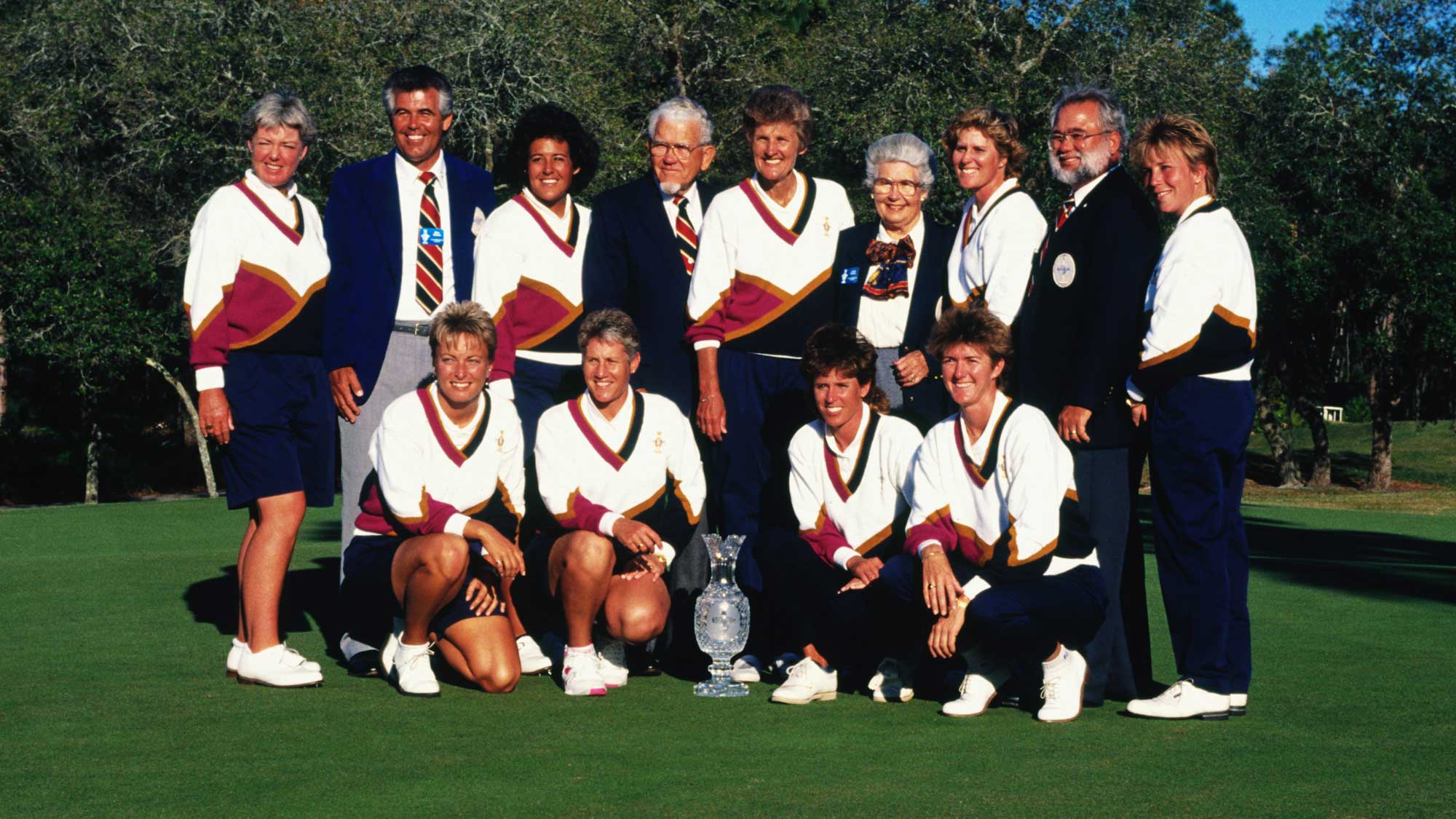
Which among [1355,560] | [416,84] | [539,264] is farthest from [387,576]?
[1355,560]

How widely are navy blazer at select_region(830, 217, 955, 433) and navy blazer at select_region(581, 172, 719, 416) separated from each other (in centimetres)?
69

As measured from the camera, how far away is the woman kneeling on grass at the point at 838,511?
5.09 m

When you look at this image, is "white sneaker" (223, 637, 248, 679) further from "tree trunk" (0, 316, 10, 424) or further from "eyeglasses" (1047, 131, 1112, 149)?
"tree trunk" (0, 316, 10, 424)

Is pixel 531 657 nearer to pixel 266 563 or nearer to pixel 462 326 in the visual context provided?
pixel 266 563

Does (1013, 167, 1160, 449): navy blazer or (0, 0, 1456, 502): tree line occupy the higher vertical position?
(0, 0, 1456, 502): tree line

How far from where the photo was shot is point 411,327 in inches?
229

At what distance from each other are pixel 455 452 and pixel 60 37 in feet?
60.0

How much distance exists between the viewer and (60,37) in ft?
67.7

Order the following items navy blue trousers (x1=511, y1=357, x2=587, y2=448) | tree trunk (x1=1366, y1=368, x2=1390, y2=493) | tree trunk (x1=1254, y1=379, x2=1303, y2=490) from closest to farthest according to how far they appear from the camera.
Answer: navy blue trousers (x1=511, y1=357, x2=587, y2=448) → tree trunk (x1=1366, y1=368, x2=1390, y2=493) → tree trunk (x1=1254, y1=379, x2=1303, y2=490)

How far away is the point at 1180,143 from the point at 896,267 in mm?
1139

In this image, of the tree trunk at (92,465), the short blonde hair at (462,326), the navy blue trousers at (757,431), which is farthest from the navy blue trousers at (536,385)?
the tree trunk at (92,465)

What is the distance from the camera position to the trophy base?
518 cm

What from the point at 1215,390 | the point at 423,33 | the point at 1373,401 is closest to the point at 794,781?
the point at 1215,390

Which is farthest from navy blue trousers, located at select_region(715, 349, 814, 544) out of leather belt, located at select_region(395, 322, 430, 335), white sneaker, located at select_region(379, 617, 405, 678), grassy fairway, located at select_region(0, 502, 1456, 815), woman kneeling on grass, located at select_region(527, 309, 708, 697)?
white sneaker, located at select_region(379, 617, 405, 678)
